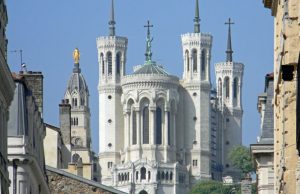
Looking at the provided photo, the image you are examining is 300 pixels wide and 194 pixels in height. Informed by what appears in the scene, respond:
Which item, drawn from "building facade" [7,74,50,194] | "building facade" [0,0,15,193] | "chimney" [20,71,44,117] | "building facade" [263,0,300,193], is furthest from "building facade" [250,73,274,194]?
"chimney" [20,71,44,117]

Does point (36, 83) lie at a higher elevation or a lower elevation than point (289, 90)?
higher

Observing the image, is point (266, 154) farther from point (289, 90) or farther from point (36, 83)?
point (36, 83)

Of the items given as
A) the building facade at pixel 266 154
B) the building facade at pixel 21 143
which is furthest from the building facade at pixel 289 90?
the building facade at pixel 21 143

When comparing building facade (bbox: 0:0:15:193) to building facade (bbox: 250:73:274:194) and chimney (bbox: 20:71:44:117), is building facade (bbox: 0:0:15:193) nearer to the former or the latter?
building facade (bbox: 250:73:274:194)

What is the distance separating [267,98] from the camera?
39031 millimetres

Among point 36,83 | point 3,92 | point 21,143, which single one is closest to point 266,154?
point 21,143

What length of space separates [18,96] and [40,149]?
506 cm

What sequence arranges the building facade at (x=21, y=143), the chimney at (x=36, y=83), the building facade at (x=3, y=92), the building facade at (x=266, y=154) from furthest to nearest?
the chimney at (x=36, y=83), the building facade at (x=266, y=154), the building facade at (x=21, y=143), the building facade at (x=3, y=92)

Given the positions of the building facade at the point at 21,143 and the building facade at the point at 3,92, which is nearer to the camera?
the building facade at the point at 3,92

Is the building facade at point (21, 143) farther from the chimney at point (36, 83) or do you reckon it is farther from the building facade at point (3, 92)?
the chimney at point (36, 83)

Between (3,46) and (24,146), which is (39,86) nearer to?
(24,146)

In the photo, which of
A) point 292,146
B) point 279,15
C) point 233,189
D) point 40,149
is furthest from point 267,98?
point 233,189

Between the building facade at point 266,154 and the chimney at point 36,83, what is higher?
the chimney at point 36,83

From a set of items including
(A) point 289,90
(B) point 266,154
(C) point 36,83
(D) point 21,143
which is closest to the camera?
(A) point 289,90
